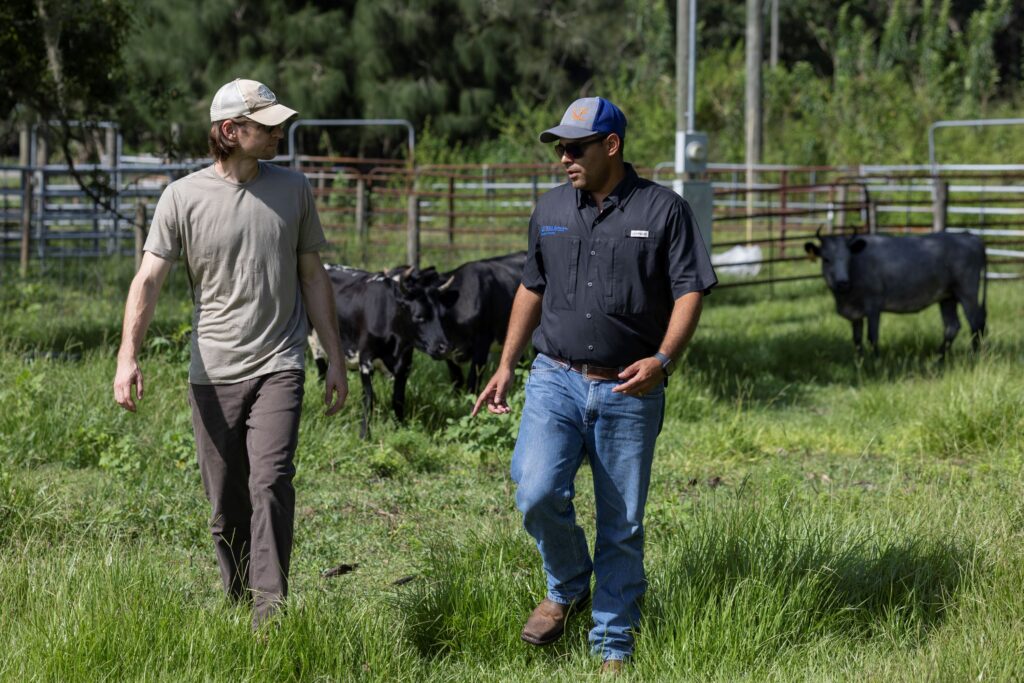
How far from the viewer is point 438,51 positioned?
33906mm

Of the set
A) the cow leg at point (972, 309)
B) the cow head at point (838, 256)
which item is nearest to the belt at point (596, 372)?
the cow head at point (838, 256)

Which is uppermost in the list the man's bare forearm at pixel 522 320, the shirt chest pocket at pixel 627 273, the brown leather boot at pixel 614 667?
the shirt chest pocket at pixel 627 273

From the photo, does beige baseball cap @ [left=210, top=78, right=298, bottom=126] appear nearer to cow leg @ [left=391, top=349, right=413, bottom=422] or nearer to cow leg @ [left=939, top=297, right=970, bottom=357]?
cow leg @ [left=391, top=349, right=413, bottom=422]

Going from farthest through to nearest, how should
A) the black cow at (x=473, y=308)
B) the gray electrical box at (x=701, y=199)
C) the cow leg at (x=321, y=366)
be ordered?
the gray electrical box at (x=701, y=199) → the cow leg at (x=321, y=366) → the black cow at (x=473, y=308)

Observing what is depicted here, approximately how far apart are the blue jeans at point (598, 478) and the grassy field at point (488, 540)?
0.14m

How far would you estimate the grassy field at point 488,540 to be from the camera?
13.4ft

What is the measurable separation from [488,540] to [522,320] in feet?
3.14

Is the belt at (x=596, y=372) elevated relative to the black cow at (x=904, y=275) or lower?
elevated

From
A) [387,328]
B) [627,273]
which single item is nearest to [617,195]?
[627,273]

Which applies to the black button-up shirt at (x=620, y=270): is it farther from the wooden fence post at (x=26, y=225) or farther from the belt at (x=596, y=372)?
the wooden fence post at (x=26, y=225)

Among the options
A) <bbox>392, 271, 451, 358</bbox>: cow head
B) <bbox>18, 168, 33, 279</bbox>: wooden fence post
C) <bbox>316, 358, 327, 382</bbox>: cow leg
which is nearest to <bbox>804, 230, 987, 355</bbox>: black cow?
<bbox>392, 271, 451, 358</bbox>: cow head

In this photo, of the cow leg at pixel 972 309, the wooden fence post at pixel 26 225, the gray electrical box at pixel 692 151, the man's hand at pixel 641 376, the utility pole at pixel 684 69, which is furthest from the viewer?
the wooden fence post at pixel 26 225

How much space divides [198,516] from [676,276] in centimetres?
296

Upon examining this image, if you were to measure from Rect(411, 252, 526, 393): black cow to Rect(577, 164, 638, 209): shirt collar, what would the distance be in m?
4.78
